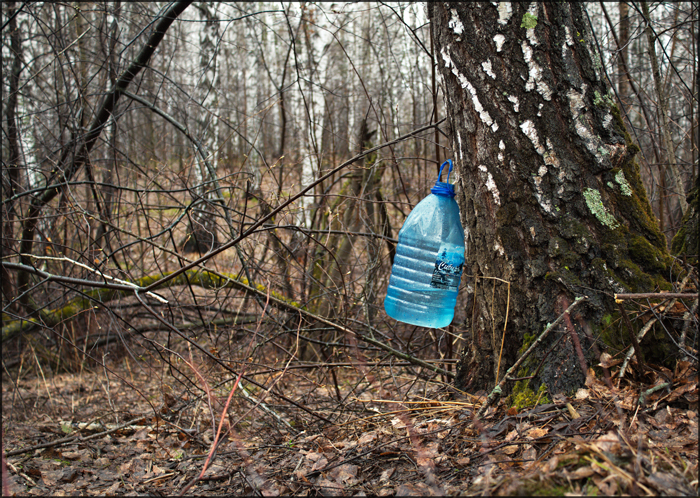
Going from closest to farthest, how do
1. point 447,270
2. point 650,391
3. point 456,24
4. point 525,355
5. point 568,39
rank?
point 650,391
point 525,355
point 568,39
point 456,24
point 447,270

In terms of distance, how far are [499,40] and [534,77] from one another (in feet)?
0.72

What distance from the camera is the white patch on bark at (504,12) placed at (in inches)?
80.0

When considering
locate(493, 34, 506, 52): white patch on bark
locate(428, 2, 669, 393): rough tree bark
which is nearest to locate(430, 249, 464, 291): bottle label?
locate(428, 2, 669, 393): rough tree bark

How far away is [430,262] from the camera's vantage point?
9.19 ft

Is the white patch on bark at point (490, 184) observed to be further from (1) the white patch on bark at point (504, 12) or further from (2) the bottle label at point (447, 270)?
(1) the white patch on bark at point (504, 12)

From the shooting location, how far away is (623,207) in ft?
6.52

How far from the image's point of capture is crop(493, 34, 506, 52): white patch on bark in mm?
2039

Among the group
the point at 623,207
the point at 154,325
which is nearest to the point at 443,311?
the point at 623,207

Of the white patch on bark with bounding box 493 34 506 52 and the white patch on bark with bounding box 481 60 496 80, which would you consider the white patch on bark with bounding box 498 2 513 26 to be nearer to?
the white patch on bark with bounding box 493 34 506 52

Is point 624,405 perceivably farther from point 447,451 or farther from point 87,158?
point 87,158

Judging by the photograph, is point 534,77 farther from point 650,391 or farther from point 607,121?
point 650,391

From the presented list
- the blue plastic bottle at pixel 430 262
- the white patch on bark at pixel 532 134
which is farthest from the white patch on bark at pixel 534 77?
the blue plastic bottle at pixel 430 262

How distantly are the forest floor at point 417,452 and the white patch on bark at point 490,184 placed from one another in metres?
0.81

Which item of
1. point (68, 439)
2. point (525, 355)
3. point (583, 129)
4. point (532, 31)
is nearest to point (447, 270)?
point (525, 355)
